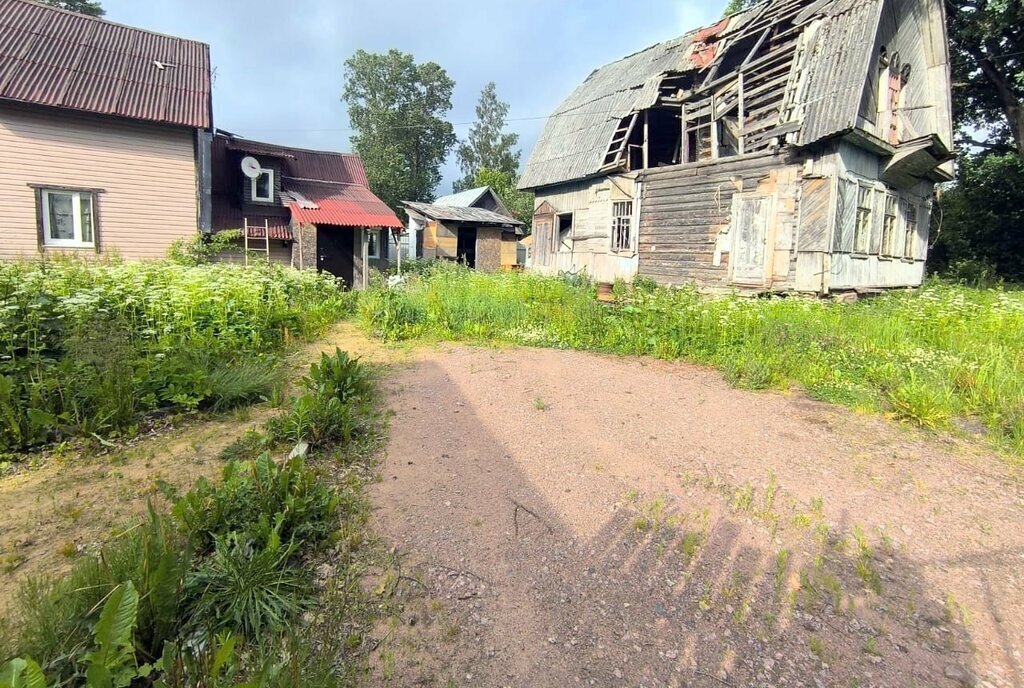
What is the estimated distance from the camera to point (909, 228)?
13.3 m

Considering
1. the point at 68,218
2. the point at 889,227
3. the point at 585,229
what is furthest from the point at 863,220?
the point at 68,218

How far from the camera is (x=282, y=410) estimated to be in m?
4.76

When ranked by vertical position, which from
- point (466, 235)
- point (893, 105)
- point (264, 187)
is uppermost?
point (893, 105)

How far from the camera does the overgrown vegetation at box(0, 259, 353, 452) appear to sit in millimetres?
3984

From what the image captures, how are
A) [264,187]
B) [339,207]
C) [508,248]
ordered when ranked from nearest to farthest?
[264,187], [339,207], [508,248]

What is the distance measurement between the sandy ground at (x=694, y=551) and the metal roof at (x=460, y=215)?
19.7m

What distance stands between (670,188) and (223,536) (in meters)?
12.8

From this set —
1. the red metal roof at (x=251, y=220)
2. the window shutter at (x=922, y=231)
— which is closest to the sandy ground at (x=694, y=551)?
the window shutter at (x=922, y=231)

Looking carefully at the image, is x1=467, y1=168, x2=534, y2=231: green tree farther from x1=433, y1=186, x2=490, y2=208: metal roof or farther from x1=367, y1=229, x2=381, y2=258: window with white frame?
x1=367, y1=229, x2=381, y2=258: window with white frame

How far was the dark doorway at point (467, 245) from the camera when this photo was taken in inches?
985

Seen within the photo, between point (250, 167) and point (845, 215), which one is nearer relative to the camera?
point (845, 215)

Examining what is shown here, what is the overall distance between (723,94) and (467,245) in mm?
15010

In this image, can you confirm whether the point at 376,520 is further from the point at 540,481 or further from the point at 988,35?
the point at 988,35

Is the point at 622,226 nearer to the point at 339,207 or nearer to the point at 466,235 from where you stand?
the point at 339,207
